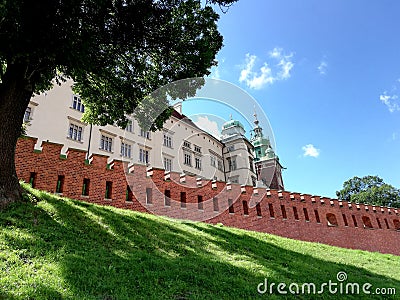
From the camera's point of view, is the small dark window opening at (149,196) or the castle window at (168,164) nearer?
the small dark window opening at (149,196)

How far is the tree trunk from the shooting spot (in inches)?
291

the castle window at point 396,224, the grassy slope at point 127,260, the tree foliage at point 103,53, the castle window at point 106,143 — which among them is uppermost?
the castle window at point 106,143

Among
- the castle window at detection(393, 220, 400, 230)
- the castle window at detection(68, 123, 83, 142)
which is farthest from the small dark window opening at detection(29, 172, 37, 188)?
the castle window at detection(393, 220, 400, 230)

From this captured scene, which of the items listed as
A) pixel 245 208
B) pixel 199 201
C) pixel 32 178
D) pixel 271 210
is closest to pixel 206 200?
pixel 199 201

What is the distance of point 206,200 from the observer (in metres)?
15.0

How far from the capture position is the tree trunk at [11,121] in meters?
7.38

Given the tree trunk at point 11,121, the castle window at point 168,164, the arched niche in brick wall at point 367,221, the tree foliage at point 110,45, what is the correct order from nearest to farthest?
1. the tree foliage at point 110,45
2. the tree trunk at point 11,121
3. the arched niche in brick wall at point 367,221
4. the castle window at point 168,164

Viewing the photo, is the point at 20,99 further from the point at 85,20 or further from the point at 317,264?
the point at 317,264

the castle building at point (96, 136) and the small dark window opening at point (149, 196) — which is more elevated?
the castle building at point (96, 136)

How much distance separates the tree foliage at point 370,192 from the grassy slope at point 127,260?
44.9 meters

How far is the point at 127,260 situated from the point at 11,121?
453cm

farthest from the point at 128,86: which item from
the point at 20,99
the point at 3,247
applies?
the point at 3,247

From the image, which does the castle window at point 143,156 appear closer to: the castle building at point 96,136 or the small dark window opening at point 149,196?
the castle building at point 96,136

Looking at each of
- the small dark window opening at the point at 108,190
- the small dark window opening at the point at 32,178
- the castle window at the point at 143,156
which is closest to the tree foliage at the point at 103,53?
the small dark window opening at the point at 32,178
